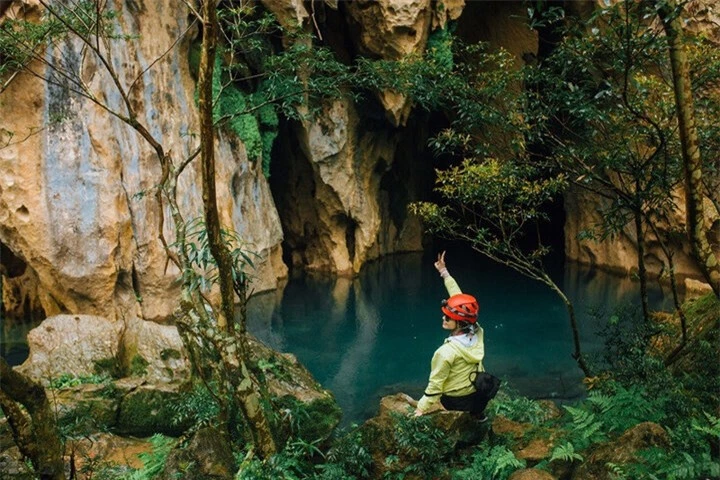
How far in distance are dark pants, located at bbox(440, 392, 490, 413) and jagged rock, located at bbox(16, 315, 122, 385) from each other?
488cm

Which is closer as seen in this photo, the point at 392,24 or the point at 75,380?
the point at 75,380

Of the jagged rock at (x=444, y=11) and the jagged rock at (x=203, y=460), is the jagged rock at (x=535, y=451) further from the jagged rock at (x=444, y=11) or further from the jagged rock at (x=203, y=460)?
the jagged rock at (x=444, y=11)

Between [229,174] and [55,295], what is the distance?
202 inches

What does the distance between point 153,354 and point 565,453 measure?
5.33m

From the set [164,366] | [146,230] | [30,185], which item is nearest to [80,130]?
[30,185]

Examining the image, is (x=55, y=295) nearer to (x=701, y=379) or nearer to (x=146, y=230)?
(x=146, y=230)

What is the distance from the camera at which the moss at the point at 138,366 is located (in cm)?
747

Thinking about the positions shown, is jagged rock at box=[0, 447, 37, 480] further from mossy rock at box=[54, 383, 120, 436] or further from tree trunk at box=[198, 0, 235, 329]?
mossy rock at box=[54, 383, 120, 436]

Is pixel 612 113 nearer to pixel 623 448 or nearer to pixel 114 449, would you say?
pixel 623 448

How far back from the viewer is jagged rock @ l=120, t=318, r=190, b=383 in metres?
7.39

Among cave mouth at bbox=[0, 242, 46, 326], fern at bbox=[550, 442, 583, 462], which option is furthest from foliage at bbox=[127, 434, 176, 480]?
cave mouth at bbox=[0, 242, 46, 326]

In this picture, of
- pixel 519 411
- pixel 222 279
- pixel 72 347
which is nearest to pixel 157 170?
pixel 72 347

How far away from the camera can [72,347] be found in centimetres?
793

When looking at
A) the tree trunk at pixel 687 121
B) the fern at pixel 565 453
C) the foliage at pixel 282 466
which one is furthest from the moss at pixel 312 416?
the tree trunk at pixel 687 121
